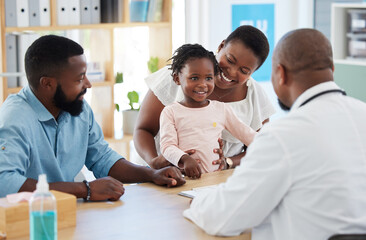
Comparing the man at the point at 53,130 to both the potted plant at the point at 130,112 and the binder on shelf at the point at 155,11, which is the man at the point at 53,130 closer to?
the potted plant at the point at 130,112

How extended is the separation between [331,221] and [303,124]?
268mm

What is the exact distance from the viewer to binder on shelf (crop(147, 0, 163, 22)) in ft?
16.0

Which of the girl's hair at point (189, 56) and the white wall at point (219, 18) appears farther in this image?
the white wall at point (219, 18)

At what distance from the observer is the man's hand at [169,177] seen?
238 centimetres

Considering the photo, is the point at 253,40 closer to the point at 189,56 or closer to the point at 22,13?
the point at 189,56

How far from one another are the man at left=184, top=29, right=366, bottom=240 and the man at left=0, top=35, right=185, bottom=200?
0.70 metres

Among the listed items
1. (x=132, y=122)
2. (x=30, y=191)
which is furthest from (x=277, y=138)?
(x=132, y=122)

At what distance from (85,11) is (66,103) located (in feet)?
7.65

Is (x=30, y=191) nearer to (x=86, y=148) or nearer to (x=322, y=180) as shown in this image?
(x=86, y=148)

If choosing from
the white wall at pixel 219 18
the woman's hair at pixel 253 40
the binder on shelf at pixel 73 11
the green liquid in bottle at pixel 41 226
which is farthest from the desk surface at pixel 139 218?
the white wall at pixel 219 18

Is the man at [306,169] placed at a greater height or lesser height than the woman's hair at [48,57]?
lesser

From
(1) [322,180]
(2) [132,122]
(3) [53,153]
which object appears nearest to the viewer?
(1) [322,180]

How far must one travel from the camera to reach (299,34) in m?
1.74

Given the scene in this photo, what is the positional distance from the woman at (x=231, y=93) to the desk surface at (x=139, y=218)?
15.7 inches
